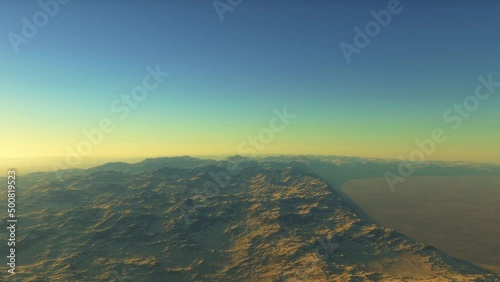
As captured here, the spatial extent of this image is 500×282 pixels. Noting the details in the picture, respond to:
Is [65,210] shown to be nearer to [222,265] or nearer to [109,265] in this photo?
[109,265]

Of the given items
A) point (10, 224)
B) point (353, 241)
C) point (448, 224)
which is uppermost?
point (10, 224)

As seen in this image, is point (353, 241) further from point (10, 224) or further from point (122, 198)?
point (10, 224)

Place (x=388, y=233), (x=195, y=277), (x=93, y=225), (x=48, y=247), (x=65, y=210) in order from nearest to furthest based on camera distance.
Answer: (x=195, y=277), (x=48, y=247), (x=388, y=233), (x=93, y=225), (x=65, y=210)

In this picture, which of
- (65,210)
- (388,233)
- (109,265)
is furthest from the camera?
(65,210)

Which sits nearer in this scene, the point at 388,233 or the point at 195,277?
the point at 195,277

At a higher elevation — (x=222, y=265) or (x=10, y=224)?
(x=10, y=224)

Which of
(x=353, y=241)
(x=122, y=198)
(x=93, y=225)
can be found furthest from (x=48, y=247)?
(x=353, y=241)
